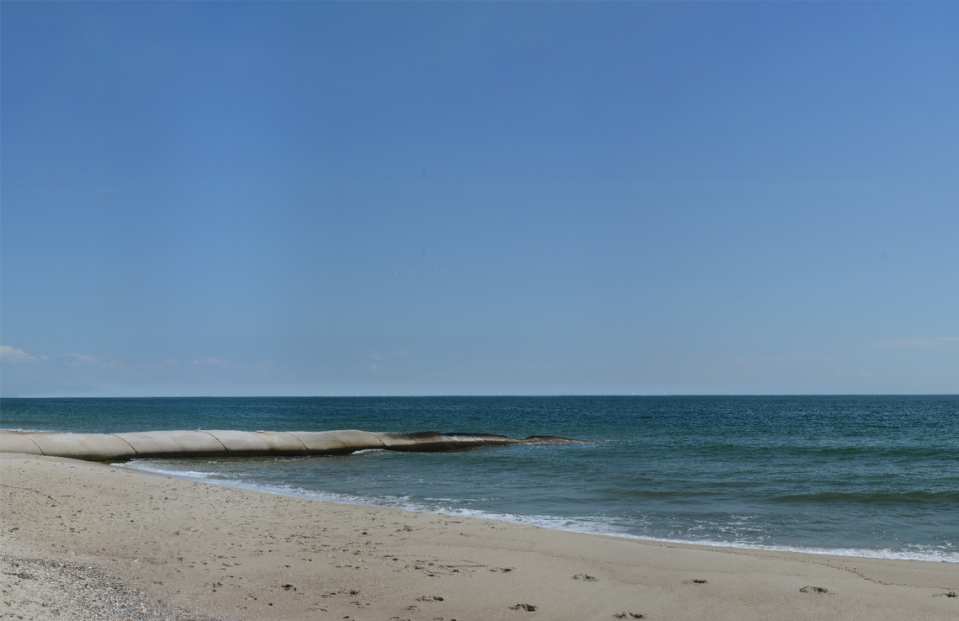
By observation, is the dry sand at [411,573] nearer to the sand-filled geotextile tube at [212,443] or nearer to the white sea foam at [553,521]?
the white sea foam at [553,521]

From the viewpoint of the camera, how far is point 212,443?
27.0m

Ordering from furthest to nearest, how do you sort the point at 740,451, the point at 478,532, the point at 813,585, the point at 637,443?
the point at 637,443 → the point at 740,451 → the point at 478,532 → the point at 813,585

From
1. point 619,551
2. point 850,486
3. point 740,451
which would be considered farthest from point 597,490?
point 740,451

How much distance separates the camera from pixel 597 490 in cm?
1753

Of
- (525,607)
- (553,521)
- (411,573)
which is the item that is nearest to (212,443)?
(553,521)

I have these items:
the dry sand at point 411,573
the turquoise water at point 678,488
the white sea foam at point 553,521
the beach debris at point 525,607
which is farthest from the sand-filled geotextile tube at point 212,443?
the beach debris at point 525,607

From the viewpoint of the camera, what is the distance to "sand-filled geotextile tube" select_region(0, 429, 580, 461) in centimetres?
2395

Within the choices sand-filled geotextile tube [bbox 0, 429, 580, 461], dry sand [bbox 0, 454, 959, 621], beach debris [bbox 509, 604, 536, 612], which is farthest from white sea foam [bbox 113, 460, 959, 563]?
sand-filled geotextile tube [bbox 0, 429, 580, 461]

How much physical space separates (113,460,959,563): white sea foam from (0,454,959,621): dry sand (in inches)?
33.2

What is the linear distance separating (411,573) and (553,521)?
5347 mm

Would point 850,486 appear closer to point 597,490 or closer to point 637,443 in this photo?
point 597,490

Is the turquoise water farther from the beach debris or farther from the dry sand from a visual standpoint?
the beach debris

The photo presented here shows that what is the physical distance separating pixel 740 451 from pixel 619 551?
23621mm

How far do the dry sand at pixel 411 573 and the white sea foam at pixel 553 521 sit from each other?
84 cm
